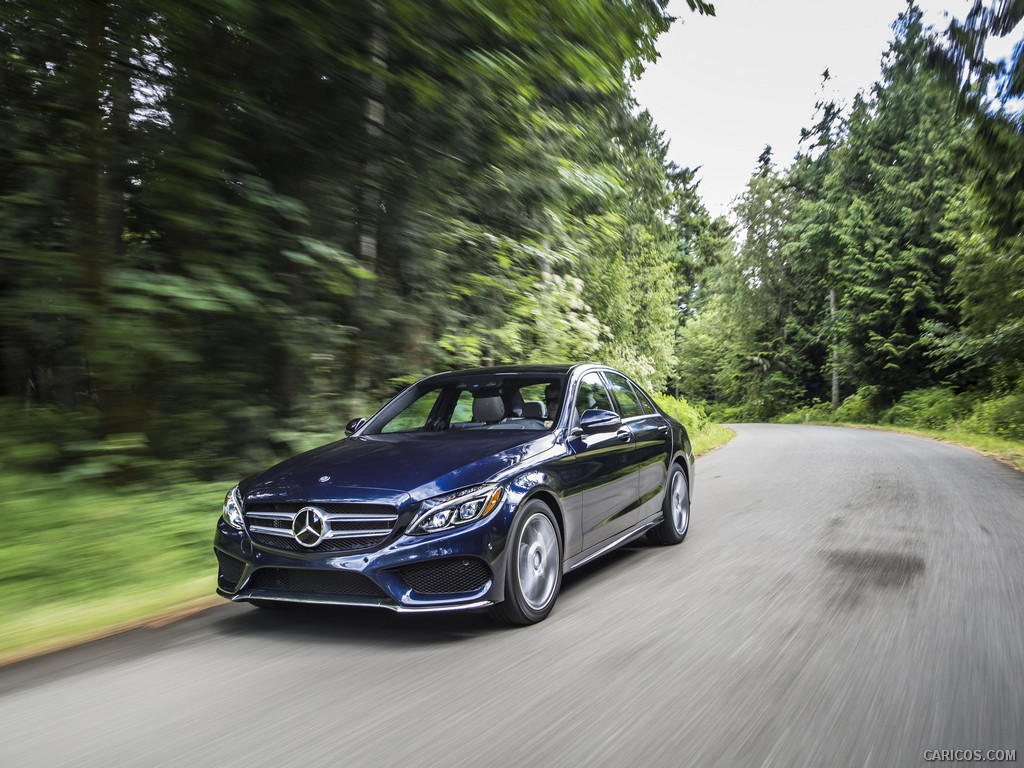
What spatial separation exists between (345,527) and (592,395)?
2.66m

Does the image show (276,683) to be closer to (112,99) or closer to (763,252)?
(112,99)

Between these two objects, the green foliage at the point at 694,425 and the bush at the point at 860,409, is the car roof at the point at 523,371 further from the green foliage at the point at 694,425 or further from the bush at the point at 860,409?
the bush at the point at 860,409

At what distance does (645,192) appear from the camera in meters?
23.1

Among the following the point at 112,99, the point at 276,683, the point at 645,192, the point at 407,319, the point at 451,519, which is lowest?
the point at 276,683

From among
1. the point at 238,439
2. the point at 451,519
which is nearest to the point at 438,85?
the point at 238,439

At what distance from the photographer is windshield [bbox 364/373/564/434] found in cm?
585

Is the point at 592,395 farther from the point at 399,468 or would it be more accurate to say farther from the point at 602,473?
the point at 399,468

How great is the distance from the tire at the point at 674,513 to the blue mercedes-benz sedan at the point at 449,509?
1.03m

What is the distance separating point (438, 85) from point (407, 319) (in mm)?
2746

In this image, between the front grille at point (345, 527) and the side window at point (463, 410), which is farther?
the side window at point (463, 410)

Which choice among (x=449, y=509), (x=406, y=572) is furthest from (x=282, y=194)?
(x=406, y=572)

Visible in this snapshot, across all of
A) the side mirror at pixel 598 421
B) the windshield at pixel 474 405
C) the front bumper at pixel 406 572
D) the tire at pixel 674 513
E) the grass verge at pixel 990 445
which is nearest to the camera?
the front bumper at pixel 406 572

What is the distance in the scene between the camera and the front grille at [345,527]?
14.1 ft

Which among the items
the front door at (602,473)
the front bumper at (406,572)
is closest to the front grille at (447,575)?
the front bumper at (406,572)
